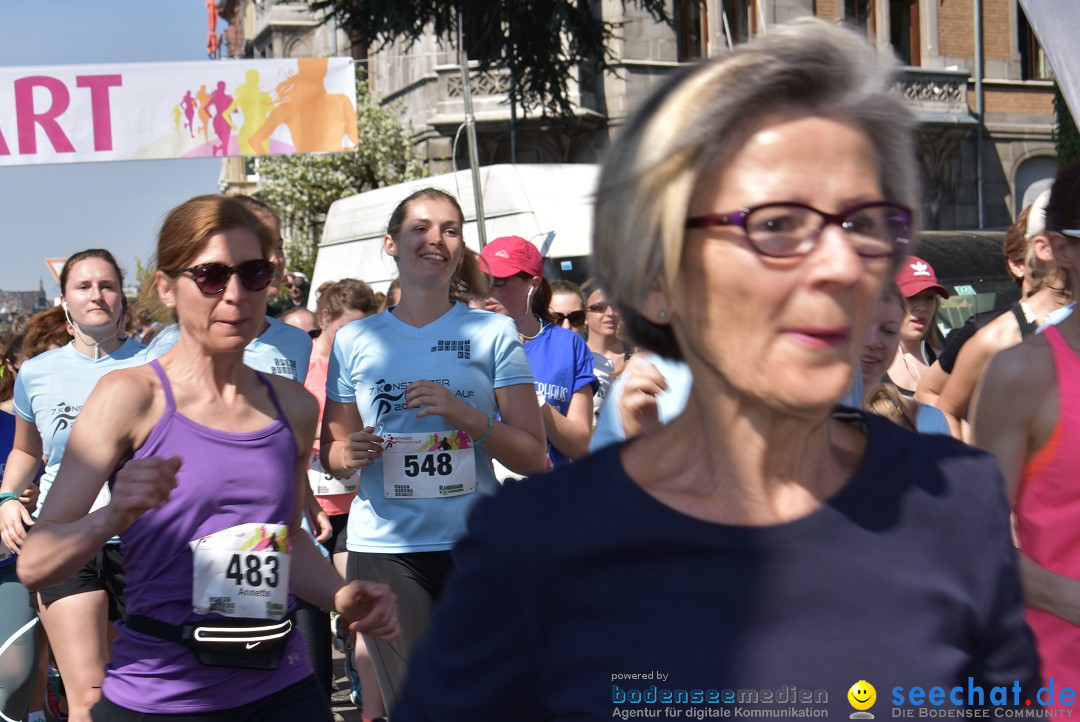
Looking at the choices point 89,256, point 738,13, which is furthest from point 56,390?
point 738,13

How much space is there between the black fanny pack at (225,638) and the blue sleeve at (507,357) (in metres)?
1.81

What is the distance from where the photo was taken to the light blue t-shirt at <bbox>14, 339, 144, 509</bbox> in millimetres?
5305

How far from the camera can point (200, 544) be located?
3.17 m

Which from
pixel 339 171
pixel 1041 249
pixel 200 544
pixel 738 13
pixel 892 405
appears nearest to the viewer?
pixel 200 544

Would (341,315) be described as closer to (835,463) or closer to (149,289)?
(149,289)

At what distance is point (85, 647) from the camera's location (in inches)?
180

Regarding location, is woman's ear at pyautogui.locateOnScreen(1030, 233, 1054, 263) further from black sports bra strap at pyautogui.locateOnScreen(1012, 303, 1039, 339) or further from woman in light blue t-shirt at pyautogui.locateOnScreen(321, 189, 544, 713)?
woman in light blue t-shirt at pyautogui.locateOnScreen(321, 189, 544, 713)

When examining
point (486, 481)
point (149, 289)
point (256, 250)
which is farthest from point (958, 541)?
point (486, 481)

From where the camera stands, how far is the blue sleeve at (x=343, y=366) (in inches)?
198

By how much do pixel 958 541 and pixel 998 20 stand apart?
34.4m

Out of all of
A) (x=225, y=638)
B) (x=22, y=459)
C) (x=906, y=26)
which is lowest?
(x=225, y=638)

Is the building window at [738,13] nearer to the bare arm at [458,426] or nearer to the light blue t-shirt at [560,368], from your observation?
the light blue t-shirt at [560,368]

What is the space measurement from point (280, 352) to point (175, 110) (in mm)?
6546

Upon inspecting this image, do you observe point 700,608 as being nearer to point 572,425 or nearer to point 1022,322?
point 1022,322
